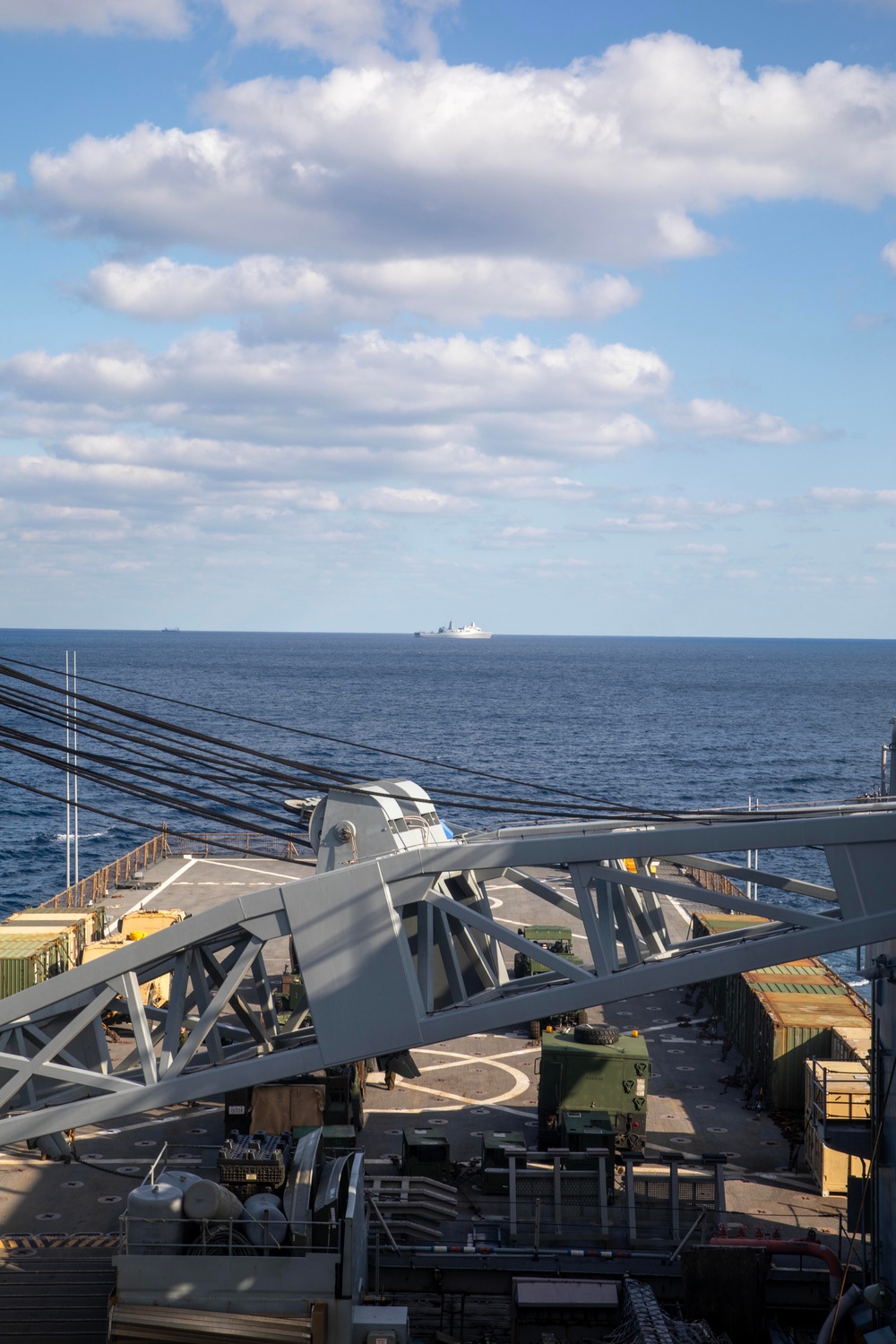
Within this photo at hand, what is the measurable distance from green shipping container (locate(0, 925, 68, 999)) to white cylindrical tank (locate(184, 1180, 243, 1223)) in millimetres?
14008

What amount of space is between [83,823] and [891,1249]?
250 feet

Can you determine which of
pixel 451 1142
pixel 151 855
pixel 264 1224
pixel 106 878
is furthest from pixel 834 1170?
pixel 151 855

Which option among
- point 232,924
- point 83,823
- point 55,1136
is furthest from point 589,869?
point 83,823

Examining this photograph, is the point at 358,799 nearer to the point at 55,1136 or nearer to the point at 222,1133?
the point at 55,1136

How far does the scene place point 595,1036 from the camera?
2433cm

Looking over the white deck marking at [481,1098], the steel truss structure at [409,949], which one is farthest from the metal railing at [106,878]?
the steel truss structure at [409,949]

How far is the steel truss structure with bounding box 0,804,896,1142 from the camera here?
52.4ft

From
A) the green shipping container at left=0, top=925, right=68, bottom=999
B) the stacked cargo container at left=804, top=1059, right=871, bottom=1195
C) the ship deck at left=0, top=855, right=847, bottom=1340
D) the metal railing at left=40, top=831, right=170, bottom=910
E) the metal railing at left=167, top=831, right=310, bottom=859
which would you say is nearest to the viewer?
the ship deck at left=0, top=855, right=847, bottom=1340

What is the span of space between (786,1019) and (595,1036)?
5.11 m

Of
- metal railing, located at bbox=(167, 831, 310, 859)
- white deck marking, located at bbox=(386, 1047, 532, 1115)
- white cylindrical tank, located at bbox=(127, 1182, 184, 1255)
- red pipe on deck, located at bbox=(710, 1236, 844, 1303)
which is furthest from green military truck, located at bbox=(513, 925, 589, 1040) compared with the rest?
metal railing, located at bbox=(167, 831, 310, 859)

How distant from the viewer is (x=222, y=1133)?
24906 millimetres

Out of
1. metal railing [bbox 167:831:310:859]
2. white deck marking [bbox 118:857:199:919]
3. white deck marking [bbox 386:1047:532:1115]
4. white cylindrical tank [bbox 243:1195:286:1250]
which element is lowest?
white deck marking [bbox 386:1047:532:1115]

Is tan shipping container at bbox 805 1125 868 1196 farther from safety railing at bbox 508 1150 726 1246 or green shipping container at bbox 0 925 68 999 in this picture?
green shipping container at bbox 0 925 68 999

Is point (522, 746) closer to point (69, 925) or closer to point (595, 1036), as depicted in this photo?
point (69, 925)
